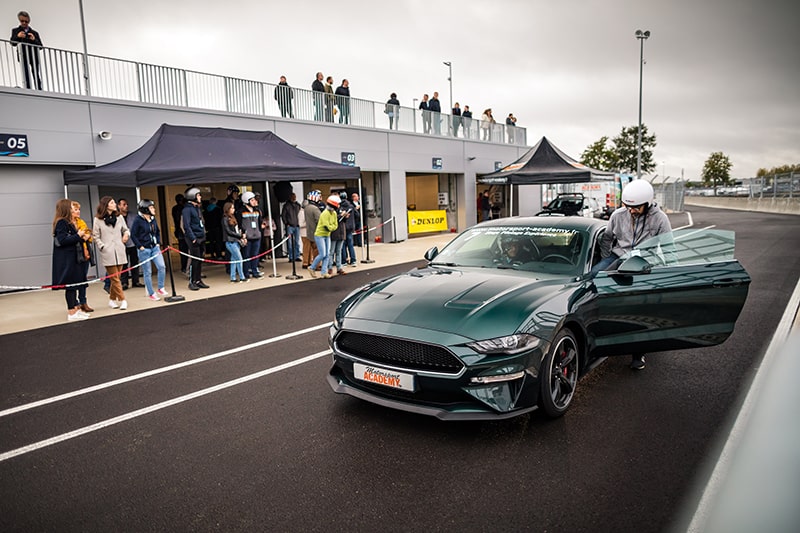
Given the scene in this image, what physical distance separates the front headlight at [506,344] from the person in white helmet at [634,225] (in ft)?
6.35

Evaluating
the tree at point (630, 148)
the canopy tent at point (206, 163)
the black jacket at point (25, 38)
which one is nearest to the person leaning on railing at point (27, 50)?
the black jacket at point (25, 38)

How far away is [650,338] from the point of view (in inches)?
171

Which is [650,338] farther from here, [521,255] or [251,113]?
[251,113]

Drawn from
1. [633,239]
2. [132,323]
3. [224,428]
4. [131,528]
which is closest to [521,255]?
[633,239]

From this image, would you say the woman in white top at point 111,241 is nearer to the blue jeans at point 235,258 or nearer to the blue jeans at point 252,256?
the blue jeans at point 235,258

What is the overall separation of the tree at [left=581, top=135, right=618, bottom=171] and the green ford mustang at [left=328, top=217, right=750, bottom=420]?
211 feet

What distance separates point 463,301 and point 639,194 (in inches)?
96.8

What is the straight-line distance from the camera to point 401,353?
3588mm

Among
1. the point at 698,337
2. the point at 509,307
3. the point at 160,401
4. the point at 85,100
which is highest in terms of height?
the point at 85,100

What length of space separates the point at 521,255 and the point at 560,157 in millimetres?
16344

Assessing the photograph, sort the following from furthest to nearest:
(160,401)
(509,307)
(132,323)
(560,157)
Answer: (560,157), (132,323), (160,401), (509,307)

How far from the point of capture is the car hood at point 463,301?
3.56 m

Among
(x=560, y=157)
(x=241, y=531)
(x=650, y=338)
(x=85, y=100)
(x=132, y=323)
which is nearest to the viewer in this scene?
(x=241, y=531)

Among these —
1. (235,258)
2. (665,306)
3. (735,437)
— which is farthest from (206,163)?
(735,437)
